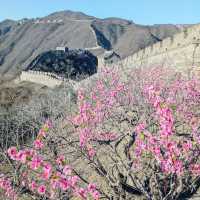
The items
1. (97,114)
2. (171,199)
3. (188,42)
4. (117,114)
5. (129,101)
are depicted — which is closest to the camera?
(171,199)

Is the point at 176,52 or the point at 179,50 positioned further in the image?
the point at 176,52

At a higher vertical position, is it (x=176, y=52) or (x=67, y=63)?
(x=176, y=52)

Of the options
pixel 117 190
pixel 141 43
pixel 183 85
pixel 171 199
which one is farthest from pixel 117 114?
pixel 141 43

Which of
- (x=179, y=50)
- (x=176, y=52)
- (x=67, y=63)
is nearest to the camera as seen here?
(x=179, y=50)

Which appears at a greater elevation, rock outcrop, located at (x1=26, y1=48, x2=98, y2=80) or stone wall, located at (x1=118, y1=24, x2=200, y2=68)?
stone wall, located at (x1=118, y1=24, x2=200, y2=68)

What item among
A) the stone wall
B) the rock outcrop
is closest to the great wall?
the stone wall

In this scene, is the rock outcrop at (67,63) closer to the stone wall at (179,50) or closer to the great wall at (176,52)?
the great wall at (176,52)

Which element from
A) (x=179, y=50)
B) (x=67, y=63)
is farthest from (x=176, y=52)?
(x=67, y=63)

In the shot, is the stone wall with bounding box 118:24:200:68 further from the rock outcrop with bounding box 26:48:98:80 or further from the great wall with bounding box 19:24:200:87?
the rock outcrop with bounding box 26:48:98:80

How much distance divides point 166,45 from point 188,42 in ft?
9.22

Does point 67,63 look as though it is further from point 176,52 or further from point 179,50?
point 179,50

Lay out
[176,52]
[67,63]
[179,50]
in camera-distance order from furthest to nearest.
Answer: [67,63], [176,52], [179,50]

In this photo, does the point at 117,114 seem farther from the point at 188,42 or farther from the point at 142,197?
the point at 188,42

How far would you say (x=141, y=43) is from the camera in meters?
185
